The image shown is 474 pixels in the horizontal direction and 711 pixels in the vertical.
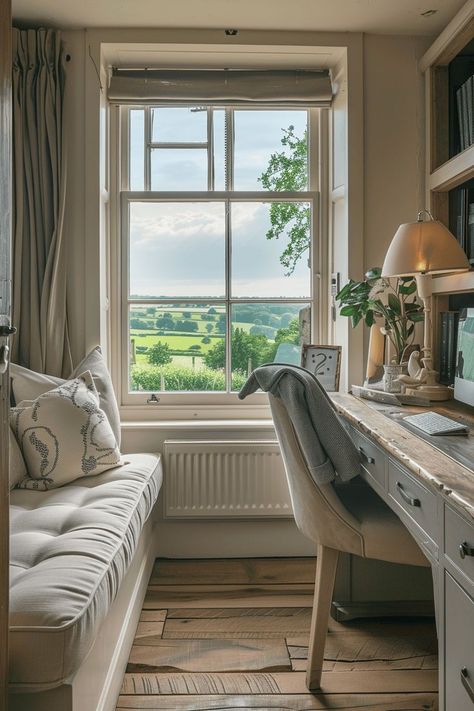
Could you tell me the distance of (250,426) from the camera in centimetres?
291

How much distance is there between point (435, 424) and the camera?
1.79 meters

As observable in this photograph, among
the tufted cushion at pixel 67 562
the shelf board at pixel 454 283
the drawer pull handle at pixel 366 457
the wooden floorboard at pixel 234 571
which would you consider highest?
the shelf board at pixel 454 283

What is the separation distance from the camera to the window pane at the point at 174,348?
3127mm

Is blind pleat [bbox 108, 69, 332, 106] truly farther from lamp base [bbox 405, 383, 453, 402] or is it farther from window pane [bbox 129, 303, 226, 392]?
lamp base [bbox 405, 383, 453, 402]

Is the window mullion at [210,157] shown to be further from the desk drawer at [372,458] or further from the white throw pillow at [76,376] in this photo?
the desk drawer at [372,458]

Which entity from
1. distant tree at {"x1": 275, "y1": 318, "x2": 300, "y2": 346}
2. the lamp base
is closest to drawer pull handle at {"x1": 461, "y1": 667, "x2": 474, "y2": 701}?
the lamp base

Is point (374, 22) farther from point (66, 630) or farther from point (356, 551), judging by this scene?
point (66, 630)

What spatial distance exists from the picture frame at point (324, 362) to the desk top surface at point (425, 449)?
0.52 metres

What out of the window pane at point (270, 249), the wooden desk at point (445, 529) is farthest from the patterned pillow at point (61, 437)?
the wooden desk at point (445, 529)

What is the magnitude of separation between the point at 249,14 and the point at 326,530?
2209 mm

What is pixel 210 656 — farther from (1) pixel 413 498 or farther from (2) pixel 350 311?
(2) pixel 350 311

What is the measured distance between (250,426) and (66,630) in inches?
66.8

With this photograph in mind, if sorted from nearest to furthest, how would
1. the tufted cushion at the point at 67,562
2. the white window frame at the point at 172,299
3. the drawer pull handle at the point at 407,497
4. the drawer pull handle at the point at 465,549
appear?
the drawer pull handle at the point at 465,549 < the tufted cushion at the point at 67,562 < the drawer pull handle at the point at 407,497 < the white window frame at the point at 172,299

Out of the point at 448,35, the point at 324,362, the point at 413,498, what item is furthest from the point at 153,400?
the point at 448,35
